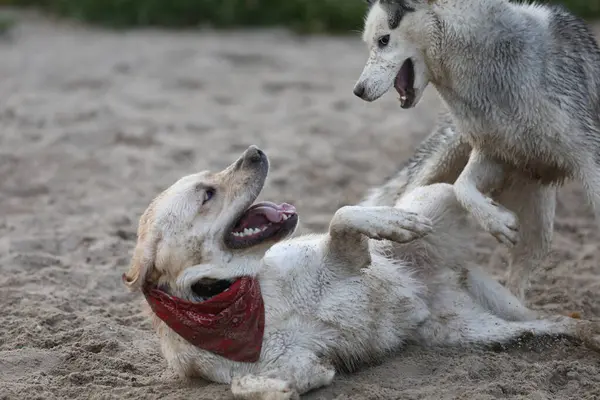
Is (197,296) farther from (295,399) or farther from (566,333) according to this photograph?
(566,333)

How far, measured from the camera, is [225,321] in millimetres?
4562

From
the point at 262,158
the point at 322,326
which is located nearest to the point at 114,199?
the point at 262,158

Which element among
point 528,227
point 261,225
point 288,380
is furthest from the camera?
point 528,227

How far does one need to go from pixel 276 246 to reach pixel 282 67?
274 inches

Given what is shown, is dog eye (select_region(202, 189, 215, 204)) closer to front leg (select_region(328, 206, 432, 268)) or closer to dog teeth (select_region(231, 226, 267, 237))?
dog teeth (select_region(231, 226, 267, 237))

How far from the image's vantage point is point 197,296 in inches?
187

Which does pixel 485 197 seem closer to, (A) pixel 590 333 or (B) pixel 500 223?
(B) pixel 500 223

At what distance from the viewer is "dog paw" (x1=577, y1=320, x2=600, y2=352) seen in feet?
16.2

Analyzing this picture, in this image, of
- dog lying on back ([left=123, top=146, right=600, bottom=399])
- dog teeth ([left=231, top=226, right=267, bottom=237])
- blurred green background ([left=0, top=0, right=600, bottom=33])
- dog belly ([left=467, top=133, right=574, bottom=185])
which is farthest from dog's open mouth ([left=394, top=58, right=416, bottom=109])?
blurred green background ([left=0, top=0, right=600, bottom=33])

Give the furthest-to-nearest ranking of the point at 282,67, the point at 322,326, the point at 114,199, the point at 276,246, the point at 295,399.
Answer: the point at 282,67
the point at 114,199
the point at 276,246
the point at 322,326
the point at 295,399

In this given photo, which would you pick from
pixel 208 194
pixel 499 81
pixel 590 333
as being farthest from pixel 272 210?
pixel 590 333

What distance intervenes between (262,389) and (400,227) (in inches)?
41.9

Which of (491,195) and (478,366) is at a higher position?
(491,195)

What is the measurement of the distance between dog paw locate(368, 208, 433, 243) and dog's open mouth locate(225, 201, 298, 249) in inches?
16.1
